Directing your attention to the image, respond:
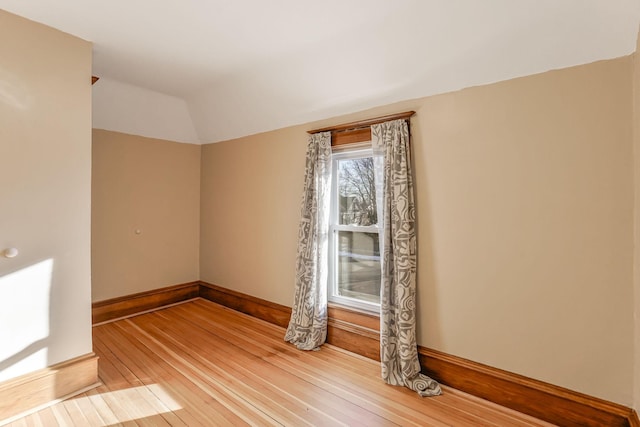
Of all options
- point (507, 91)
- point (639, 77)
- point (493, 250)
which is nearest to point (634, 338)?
point (493, 250)

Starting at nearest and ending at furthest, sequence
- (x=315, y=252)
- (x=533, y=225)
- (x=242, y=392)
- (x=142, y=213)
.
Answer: (x=533, y=225), (x=242, y=392), (x=315, y=252), (x=142, y=213)

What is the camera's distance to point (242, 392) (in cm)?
234

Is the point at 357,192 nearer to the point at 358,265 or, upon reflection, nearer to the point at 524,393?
the point at 358,265

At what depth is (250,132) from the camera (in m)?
3.91

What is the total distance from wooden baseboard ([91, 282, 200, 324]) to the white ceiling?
7.42 ft

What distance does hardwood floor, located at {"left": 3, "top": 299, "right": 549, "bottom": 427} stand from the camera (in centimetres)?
204

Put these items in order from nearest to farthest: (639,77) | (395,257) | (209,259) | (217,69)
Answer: (639,77) → (395,257) → (217,69) → (209,259)

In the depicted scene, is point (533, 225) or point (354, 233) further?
point (354, 233)

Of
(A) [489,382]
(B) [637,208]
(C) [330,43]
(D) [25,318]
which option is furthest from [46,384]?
(B) [637,208]

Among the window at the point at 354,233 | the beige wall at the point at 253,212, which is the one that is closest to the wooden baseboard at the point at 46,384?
the beige wall at the point at 253,212

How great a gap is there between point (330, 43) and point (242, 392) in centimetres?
266

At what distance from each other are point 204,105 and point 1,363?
2.95 meters

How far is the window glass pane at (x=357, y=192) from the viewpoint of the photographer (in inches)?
118

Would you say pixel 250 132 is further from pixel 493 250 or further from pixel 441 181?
pixel 493 250
